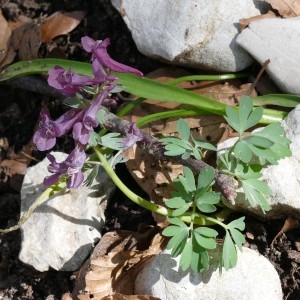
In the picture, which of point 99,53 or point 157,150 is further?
point 157,150

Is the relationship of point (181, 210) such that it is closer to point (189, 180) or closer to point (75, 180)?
point (189, 180)

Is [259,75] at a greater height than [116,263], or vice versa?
[259,75]

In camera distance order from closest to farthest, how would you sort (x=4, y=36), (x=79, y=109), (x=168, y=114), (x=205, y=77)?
(x=79, y=109), (x=168, y=114), (x=205, y=77), (x=4, y=36)

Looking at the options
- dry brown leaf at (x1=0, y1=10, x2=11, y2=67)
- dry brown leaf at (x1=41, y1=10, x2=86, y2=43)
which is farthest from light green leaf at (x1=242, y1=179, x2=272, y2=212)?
dry brown leaf at (x1=0, y1=10, x2=11, y2=67)

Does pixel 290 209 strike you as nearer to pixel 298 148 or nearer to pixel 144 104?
pixel 298 148

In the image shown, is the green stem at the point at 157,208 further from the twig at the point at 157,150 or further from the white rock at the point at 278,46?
the white rock at the point at 278,46

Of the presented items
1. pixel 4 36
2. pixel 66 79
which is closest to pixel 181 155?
pixel 66 79

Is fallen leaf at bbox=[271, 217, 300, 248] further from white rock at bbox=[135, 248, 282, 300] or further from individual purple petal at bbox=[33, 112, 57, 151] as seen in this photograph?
individual purple petal at bbox=[33, 112, 57, 151]
